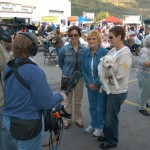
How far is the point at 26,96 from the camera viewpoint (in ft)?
7.93

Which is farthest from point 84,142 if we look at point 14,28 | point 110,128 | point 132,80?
point 132,80

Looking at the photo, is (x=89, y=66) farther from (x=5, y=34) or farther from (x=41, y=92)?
(x=41, y=92)

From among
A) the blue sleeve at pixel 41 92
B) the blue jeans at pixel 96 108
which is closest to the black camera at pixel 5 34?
the blue sleeve at pixel 41 92

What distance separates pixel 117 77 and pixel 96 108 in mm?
983

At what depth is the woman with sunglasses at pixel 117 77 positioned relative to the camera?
3.78m

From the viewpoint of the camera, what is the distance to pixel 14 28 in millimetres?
3168

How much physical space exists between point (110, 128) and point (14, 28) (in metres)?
2.00

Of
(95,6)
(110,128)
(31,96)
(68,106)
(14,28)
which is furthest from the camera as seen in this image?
(95,6)

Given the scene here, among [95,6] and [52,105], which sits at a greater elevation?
[95,6]

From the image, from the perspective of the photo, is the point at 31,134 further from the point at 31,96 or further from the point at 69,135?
the point at 69,135

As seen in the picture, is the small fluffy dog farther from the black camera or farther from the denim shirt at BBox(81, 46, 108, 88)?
the black camera

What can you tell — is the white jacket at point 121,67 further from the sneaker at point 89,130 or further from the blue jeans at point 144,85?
the blue jeans at point 144,85

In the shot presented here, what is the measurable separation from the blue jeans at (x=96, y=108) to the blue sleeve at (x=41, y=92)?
2.08 meters

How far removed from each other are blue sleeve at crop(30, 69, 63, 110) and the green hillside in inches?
4977
